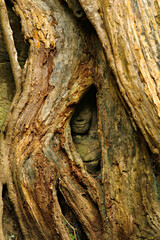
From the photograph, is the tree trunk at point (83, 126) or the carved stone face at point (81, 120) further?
the carved stone face at point (81, 120)

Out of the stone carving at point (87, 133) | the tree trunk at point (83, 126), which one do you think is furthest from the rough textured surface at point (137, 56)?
the stone carving at point (87, 133)

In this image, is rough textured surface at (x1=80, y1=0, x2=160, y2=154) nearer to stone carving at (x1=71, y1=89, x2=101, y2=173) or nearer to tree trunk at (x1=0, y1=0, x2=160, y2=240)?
tree trunk at (x1=0, y1=0, x2=160, y2=240)

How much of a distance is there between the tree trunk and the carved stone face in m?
0.01

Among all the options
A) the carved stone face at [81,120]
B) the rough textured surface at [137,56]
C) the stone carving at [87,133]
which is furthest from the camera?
the carved stone face at [81,120]

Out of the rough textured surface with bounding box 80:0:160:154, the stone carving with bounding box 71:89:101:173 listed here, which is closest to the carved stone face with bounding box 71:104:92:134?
the stone carving with bounding box 71:89:101:173

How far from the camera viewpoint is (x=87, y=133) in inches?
105

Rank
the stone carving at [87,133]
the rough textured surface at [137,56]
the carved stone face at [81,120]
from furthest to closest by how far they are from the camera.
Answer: the carved stone face at [81,120] → the stone carving at [87,133] → the rough textured surface at [137,56]

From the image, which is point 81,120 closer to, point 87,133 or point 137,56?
point 87,133

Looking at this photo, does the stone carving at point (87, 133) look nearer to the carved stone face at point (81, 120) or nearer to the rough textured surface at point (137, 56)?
the carved stone face at point (81, 120)

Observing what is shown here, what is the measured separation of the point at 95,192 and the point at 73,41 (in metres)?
1.47

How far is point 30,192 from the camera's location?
219cm

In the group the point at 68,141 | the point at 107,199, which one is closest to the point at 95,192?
the point at 107,199

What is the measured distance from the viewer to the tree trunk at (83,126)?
1977 millimetres

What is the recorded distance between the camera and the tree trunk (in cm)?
198
